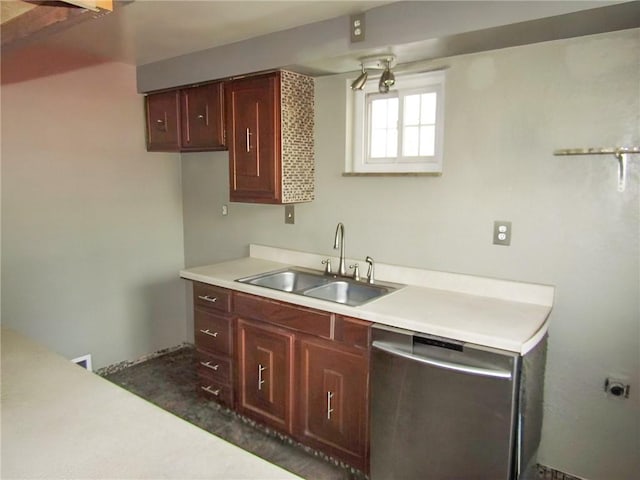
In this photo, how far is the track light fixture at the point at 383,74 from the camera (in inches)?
87.8

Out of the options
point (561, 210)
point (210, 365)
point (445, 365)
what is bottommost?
point (210, 365)

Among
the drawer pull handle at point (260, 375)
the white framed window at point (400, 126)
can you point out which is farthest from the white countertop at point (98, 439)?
the white framed window at point (400, 126)

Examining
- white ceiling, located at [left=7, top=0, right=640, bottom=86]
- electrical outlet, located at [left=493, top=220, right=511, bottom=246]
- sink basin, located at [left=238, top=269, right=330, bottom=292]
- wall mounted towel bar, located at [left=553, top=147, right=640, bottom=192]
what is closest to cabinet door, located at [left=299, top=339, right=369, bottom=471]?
sink basin, located at [left=238, top=269, right=330, bottom=292]

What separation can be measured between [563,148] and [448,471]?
1.46 m

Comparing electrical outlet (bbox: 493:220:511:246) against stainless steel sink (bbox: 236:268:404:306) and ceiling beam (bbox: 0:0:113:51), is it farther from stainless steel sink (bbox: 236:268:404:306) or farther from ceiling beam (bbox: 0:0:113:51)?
ceiling beam (bbox: 0:0:113:51)

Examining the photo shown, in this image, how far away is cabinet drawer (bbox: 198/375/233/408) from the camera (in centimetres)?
274

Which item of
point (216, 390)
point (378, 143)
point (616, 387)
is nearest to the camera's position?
A: point (616, 387)

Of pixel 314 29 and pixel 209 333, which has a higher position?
pixel 314 29

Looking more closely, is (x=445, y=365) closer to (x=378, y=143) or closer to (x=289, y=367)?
(x=289, y=367)

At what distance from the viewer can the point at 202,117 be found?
3.01m

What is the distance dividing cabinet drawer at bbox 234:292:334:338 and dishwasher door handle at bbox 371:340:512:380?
0.31 meters

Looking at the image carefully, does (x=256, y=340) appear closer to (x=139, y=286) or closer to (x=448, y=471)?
(x=448, y=471)

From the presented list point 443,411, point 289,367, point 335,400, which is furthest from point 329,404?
point 443,411

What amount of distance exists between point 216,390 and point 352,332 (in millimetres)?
1146
